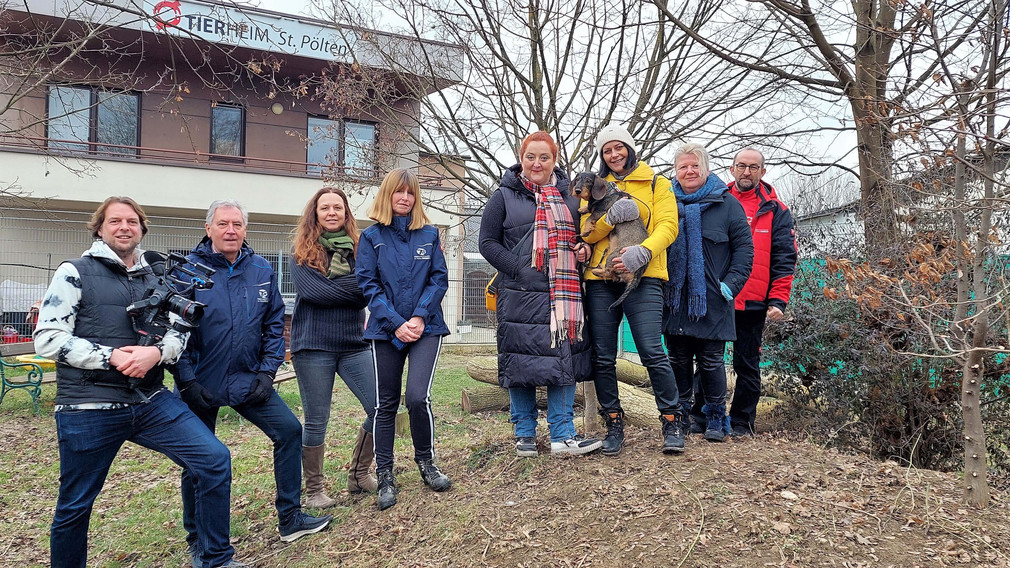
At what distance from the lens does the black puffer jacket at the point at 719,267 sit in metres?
4.20

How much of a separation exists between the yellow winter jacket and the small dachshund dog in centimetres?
4

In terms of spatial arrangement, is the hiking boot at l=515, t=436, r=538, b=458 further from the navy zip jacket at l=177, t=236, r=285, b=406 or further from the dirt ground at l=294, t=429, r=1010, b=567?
the navy zip jacket at l=177, t=236, r=285, b=406

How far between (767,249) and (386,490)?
3.07 metres

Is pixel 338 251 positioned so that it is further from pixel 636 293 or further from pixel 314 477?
pixel 636 293

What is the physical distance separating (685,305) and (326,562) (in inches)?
104

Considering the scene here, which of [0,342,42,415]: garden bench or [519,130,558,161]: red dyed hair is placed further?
[0,342,42,415]: garden bench

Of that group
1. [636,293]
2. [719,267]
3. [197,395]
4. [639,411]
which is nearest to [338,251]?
[197,395]

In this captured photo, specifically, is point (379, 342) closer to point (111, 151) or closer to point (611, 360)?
point (611, 360)

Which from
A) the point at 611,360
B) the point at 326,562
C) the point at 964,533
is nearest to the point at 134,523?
the point at 326,562

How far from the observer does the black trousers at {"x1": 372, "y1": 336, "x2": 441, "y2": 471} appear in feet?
12.8

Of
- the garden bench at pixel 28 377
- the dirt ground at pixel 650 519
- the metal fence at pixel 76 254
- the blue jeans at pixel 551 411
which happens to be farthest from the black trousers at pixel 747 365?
the garden bench at pixel 28 377

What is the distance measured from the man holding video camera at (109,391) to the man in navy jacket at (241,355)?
0.26 meters

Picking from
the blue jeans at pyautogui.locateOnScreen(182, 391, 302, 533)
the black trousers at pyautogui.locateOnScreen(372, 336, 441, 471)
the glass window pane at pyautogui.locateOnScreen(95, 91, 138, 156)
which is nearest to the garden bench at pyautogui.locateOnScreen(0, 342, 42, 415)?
the blue jeans at pyautogui.locateOnScreen(182, 391, 302, 533)

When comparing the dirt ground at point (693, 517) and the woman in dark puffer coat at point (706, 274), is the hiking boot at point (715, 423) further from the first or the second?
the dirt ground at point (693, 517)
